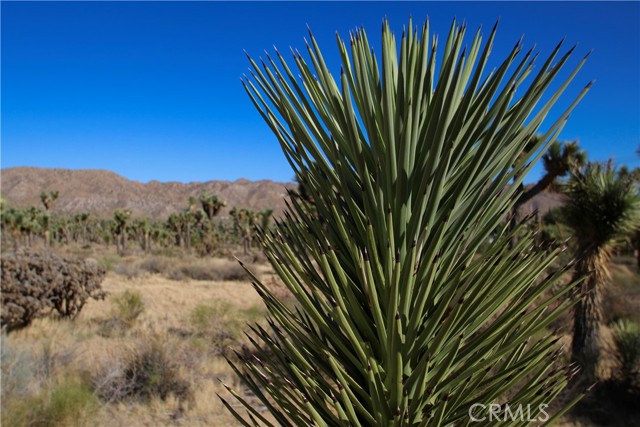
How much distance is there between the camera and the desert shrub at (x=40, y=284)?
44.0ft

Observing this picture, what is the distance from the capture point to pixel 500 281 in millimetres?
1149

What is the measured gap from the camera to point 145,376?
374 inches

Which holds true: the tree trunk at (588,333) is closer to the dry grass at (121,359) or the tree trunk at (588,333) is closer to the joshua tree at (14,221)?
the dry grass at (121,359)

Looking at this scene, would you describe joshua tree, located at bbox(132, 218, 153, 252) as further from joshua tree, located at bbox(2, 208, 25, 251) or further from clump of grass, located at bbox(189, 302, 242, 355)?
clump of grass, located at bbox(189, 302, 242, 355)

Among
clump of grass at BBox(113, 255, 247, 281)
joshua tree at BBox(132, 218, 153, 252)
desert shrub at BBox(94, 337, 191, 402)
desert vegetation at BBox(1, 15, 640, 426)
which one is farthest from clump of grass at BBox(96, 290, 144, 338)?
joshua tree at BBox(132, 218, 153, 252)

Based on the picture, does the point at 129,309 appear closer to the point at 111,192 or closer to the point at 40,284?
the point at 40,284

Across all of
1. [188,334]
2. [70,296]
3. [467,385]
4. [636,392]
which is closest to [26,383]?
[188,334]

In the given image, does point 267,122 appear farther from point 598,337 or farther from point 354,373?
point 598,337

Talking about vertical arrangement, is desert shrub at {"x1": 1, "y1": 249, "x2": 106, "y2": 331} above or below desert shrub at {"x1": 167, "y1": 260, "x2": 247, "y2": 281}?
above

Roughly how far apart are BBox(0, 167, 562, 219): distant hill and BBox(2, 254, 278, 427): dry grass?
109783 millimetres

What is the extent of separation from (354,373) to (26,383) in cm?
869

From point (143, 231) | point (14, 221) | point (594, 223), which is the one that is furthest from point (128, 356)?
point (143, 231)

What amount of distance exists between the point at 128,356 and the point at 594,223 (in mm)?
10814

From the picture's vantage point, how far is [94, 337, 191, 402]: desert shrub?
29.0 ft
